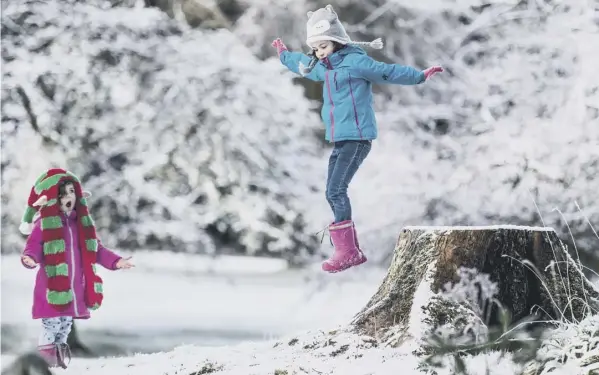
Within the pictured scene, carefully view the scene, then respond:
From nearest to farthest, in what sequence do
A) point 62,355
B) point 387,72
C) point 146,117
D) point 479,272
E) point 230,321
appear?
point 479,272 < point 387,72 < point 62,355 < point 230,321 < point 146,117

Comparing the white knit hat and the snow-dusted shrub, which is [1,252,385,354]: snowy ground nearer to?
the snow-dusted shrub

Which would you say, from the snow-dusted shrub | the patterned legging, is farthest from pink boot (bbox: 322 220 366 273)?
the snow-dusted shrub

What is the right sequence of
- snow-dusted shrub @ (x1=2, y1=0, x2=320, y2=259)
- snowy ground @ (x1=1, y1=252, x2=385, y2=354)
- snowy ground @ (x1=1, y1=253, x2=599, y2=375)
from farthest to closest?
snow-dusted shrub @ (x1=2, y1=0, x2=320, y2=259) → snowy ground @ (x1=1, y1=252, x2=385, y2=354) → snowy ground @ (x1=1, y1=253, x2=599, y2=375)

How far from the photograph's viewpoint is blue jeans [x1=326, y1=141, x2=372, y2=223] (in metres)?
2.25

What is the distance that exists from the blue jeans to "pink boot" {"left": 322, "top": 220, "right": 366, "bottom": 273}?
0.08 feet

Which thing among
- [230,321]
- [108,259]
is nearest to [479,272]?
[108,259]

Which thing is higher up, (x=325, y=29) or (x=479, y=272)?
(x=325, y=29)

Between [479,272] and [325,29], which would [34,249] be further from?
[479,272]

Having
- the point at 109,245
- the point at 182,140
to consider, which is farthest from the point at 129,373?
the point at 109,245

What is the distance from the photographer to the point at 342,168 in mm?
2250

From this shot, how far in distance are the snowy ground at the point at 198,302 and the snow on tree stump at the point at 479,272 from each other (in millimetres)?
775

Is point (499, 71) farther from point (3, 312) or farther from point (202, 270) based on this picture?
point (3, 312)

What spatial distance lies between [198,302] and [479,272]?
1.96 meters

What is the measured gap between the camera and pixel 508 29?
159 inches
